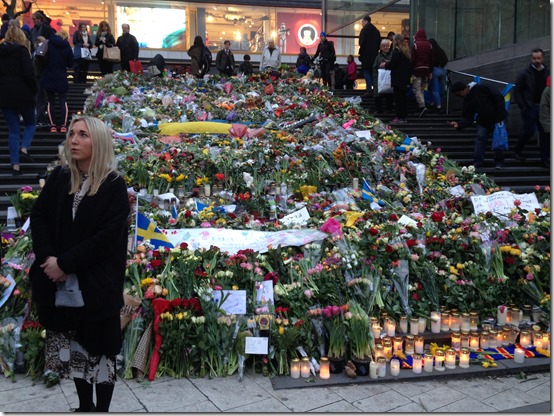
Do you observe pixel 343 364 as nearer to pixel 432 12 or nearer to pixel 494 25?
pixel 494 25

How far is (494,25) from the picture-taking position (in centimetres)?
1381

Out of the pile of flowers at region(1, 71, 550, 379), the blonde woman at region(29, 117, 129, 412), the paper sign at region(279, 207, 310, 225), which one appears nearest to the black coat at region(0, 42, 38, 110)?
the pile of flowers at region(1, 71, 550, 379)

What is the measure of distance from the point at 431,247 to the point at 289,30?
81.1 feet

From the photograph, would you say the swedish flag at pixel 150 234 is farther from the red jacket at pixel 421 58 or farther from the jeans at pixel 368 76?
the jeans at pixel 368 76

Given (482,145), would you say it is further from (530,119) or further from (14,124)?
(14,124)

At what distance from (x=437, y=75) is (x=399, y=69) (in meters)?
2.21

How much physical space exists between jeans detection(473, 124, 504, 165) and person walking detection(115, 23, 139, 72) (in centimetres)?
1018

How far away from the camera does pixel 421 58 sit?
12766mm

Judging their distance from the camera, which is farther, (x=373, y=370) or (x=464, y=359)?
(x=464, y=359)

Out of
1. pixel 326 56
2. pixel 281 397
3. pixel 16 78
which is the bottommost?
pixel 281 397

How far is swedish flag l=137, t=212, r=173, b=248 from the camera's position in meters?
5.19

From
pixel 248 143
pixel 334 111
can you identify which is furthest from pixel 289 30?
pixel 248 143

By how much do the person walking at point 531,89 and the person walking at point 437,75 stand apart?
3.48 m

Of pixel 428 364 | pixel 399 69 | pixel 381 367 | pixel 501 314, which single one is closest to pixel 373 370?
pixel 381 367
